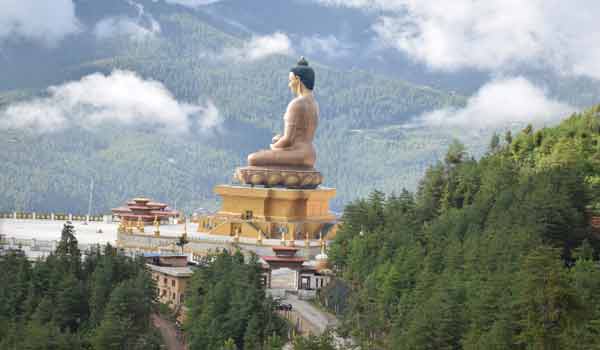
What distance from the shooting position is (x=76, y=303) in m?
28.6

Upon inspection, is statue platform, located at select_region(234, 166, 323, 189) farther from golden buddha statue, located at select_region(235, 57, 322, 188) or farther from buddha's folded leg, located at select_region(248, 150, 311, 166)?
buddha's folded leg, located at select_region(248, 150, 311, 166)

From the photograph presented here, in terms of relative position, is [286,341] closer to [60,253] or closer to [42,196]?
[60,253]

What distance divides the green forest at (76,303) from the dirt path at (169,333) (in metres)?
0.56

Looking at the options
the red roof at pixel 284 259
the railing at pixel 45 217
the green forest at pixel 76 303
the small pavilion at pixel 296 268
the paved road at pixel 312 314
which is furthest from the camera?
the railing at pixel 45 217

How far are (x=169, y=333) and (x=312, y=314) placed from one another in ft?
10.5

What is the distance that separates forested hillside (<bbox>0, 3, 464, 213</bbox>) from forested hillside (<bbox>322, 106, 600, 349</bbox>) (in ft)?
80.8

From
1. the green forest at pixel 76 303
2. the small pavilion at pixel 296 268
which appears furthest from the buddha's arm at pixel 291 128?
the green forest at pixel 76 303

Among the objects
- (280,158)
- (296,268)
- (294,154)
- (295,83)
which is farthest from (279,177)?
(296,268)

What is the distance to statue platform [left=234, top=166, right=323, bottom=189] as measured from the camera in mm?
43438

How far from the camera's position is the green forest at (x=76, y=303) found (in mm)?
25219

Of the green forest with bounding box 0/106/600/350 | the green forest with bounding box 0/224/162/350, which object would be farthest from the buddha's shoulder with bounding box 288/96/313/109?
the green forest with bounding box 0/224/162/350

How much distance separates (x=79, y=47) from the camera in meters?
108

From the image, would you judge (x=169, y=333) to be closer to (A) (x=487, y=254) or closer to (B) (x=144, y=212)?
(A) (x=487, y=254)

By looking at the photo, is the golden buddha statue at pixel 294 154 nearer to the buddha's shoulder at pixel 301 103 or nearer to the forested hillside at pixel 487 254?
the buddha's shoulder at pixel 301 103
